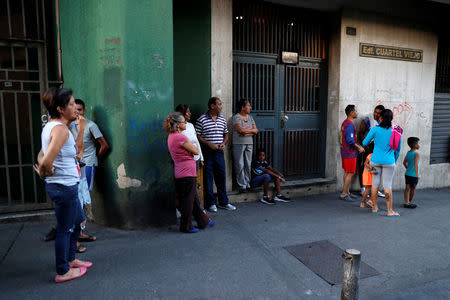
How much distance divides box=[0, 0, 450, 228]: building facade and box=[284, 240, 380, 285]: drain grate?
6.59 ft

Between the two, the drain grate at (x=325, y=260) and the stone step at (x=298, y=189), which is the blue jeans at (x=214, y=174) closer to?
the stone step at (x=298, y=189)

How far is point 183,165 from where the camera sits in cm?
447

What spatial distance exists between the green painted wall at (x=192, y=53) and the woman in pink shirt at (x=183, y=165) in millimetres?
1492

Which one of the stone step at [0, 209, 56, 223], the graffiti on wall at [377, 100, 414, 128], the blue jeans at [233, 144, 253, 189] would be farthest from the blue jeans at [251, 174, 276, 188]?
the graffiti on wall at [377, 100, 414, 128]

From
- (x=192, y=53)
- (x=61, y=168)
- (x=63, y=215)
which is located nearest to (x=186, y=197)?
(x=63, y=215)

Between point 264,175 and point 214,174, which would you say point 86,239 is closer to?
point 214,174

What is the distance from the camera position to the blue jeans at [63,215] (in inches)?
120

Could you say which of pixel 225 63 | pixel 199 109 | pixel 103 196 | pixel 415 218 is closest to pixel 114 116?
pixel 103 196

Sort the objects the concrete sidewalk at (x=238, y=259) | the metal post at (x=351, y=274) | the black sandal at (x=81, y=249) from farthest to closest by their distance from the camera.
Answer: the black sandal at (x=81, y=249) → the concrete sidewalk at (x=238, y=259) → the metal post at (x=351, y=274)

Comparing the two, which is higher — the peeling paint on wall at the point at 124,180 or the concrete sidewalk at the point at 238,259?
the peeling paint on wall at the point at 124,180

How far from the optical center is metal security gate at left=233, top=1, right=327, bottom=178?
20.9 ft

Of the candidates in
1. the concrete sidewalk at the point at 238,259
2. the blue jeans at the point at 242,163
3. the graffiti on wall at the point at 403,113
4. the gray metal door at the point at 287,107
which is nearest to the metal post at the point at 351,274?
the concrete sidewalk at the point at 238,259

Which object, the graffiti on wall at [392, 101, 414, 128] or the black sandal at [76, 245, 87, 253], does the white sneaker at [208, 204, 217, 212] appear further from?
the graffiti on wall at [392, 101, 414, 128]

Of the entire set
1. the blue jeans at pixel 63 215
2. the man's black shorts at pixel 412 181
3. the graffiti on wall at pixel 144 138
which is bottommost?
the man's black shorts at pixel 412 181
